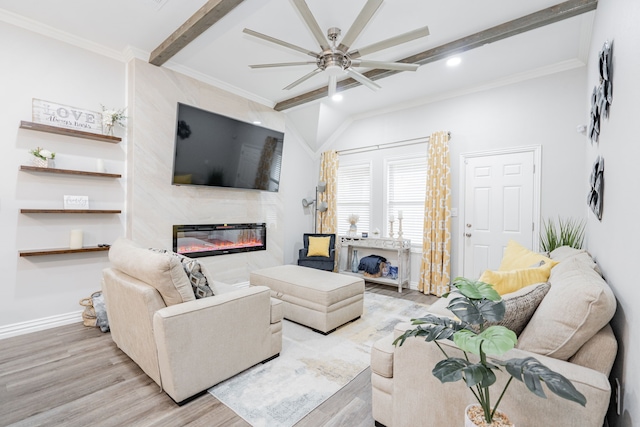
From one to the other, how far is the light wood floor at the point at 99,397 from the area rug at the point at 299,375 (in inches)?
3.2

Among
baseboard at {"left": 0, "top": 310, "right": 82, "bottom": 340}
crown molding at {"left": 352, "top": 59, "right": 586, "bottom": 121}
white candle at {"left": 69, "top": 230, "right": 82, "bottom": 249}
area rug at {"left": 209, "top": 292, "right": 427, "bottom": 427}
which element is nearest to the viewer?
area rug at {"left": 209, "top": 292, "right": 427, "bottom": 427}

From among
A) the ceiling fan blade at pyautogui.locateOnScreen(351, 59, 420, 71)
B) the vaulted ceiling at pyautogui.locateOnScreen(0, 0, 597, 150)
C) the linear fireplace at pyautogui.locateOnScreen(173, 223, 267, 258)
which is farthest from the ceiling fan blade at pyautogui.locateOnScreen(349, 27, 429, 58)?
the linear fireplace at pyautogui.locateOnScreen(173, 223, 267, 258)

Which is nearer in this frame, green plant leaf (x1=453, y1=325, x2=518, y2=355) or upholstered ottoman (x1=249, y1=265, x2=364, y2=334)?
green plant leaf (x1=453, y1=325, x2=518, y2=355)

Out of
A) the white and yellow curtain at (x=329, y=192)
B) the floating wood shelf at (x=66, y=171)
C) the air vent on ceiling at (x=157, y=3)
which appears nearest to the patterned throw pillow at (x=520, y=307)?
the air vent on ceiling at (x=157, y=3)

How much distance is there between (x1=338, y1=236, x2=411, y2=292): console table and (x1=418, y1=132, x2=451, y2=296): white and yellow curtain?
0.28m

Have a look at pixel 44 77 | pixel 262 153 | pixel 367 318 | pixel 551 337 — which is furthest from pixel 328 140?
pixel 551 337

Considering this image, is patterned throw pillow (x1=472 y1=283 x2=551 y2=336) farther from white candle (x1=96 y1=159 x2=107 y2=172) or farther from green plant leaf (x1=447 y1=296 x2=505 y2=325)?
white candle (x1=96 y1=159 x2=107 y2=172)

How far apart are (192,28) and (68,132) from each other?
167cm

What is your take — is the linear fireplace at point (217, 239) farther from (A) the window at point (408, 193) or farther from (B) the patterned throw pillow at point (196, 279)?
(A) the window at point (408, 193)

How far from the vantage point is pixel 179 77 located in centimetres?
385

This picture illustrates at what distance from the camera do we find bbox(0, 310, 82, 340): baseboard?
2.79 m

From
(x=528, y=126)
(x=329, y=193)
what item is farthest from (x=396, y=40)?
(x=329, y=193)

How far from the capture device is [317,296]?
2914 millimetres

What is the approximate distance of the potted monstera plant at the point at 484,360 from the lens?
0.89 m
